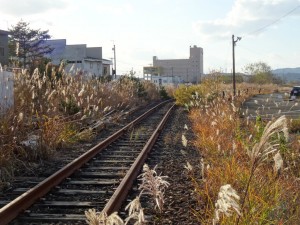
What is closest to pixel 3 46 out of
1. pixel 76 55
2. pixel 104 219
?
pixel 76 55

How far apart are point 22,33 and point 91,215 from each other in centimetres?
6490

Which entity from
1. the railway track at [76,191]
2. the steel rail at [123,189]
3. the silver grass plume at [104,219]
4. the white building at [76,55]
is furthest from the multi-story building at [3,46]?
the silver grass plume at [104,219]

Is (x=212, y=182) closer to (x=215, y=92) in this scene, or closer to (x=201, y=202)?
(x=201, y=202)

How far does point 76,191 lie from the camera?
677cm

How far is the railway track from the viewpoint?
5441 millimetres

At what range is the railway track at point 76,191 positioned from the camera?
214 inches

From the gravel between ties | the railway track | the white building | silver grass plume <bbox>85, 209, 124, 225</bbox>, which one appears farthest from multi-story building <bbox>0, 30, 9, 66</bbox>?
silver grass plume <bbox>85, 209, 124, 225</bbox>

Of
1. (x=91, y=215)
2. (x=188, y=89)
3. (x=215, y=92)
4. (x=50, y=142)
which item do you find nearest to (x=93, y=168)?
(x=50, y=142)

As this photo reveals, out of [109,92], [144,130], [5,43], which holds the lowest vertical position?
[144,130]

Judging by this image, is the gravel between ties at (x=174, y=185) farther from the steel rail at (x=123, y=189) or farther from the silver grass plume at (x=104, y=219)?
the silver grass plume at (x=104, y=219)

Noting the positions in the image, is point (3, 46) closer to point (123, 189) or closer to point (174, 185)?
point (174, 185)

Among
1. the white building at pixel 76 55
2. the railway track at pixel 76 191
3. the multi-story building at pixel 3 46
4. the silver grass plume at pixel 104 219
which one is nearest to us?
the silver grass plume at pixel 104 219

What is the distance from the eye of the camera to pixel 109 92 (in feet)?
71.2

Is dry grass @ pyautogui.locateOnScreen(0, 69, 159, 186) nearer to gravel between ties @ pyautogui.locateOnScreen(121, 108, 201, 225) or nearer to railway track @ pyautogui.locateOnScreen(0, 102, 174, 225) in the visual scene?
railway track @ pyautogui.locateOnScreen(0, 102, 174, 225)
